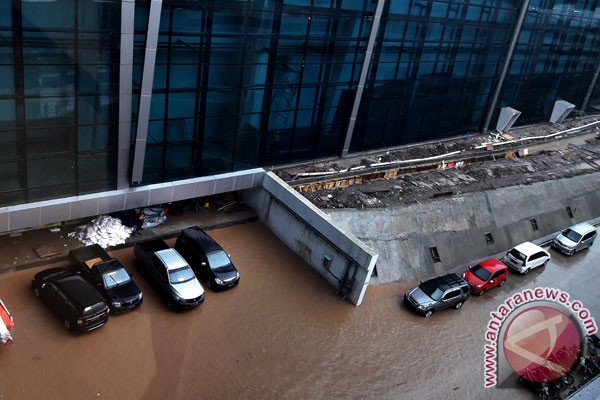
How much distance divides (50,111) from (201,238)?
23.2ft

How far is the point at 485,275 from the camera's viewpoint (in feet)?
75.7

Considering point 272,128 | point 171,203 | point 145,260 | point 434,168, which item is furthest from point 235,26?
point 434,168

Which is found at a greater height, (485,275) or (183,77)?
(183,77)

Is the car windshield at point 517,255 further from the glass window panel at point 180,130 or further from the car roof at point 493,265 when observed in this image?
the glass window panel at point 180,130

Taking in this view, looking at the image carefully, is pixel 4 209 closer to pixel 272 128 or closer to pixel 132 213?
pixel 132 213

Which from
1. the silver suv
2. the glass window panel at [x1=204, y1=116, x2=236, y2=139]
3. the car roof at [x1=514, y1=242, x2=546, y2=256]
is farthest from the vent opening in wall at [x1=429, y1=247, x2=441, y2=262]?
the glass window panel at [x1=204, y1=116, x2=236, y2=139]

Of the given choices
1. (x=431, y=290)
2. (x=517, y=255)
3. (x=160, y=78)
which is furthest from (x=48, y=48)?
(x=517, y=255)

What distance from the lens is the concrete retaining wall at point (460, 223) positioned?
76.9ft

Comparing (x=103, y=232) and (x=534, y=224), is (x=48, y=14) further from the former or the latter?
(x=534, y=224)

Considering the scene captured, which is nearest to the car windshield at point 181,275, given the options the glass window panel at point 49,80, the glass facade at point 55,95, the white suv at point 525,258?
the glass facade at point 55,95

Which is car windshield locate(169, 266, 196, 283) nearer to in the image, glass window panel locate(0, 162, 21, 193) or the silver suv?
glass window panel locate(0, 162, 21, 193)

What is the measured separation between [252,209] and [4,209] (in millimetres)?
10554

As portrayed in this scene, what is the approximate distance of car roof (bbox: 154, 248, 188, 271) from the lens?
1889 cm

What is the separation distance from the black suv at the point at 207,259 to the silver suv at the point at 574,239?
58.5ft
